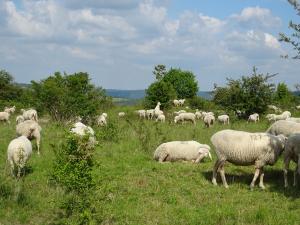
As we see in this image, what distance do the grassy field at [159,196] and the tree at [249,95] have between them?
64.6ft

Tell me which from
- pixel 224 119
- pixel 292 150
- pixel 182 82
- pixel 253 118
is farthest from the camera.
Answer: pixel 182 82

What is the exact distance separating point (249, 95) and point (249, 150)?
22.6 meters

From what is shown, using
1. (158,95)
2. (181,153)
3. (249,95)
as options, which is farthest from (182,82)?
(181,153)

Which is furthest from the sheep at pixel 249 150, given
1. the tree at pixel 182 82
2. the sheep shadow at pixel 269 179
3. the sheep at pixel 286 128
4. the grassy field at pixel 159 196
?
the tree at pixel 182 82

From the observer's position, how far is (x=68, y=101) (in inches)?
1139

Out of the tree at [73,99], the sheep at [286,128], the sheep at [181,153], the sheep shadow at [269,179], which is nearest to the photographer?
the sheep shadow at [269,179]

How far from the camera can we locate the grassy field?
9.91 metres

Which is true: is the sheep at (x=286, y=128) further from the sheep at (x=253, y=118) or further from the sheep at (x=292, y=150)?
the sheep at (x=253, y=118)

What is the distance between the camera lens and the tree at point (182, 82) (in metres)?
78.8

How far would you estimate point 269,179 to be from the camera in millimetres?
13312

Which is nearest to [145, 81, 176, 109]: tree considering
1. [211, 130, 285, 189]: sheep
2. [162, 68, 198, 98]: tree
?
[162, 68, 198, 98]: tree

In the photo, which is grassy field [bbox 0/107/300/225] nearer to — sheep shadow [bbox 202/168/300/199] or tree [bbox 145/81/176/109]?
sheep shadow [bbox 202/168/300/199]

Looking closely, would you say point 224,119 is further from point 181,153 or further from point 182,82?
point 182,82

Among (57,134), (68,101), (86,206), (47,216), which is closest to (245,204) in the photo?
(86,206)
